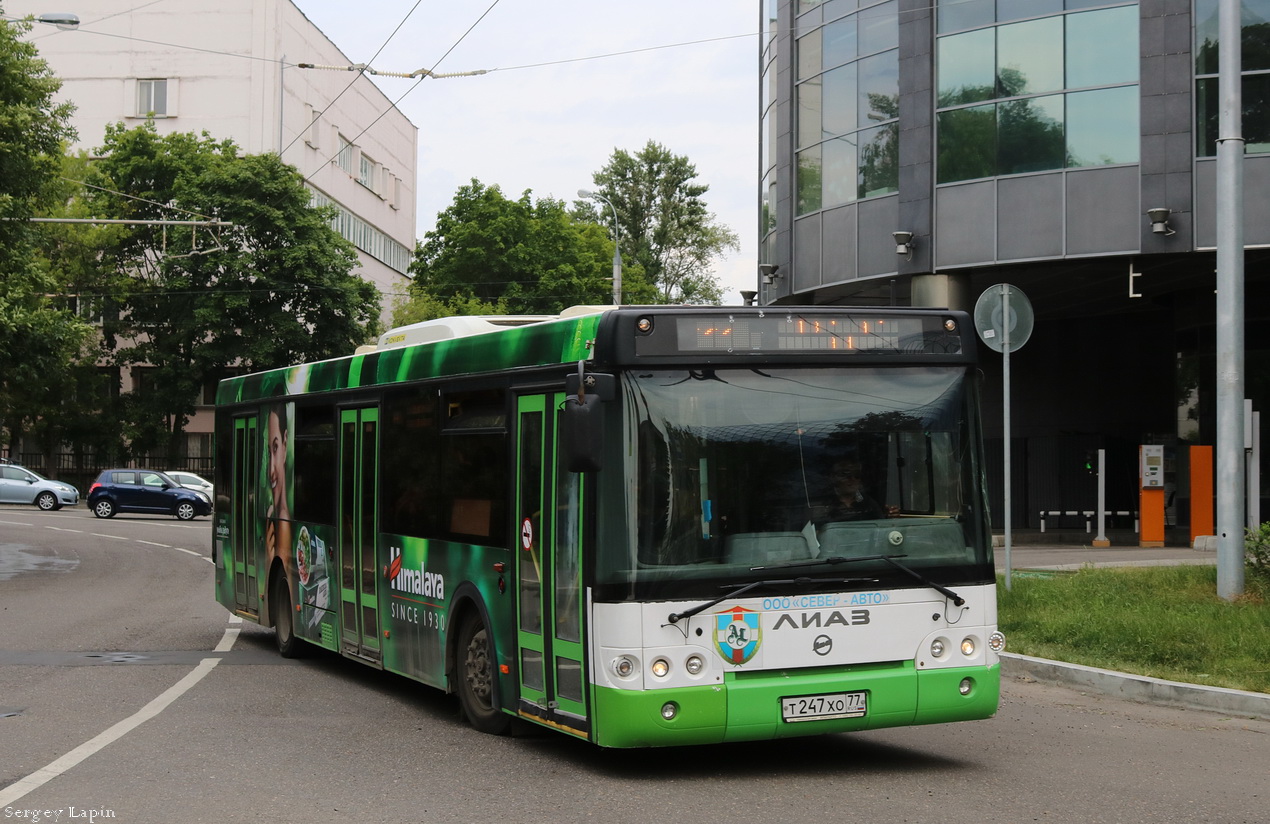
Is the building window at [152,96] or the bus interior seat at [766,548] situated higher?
the building window at [152,96]

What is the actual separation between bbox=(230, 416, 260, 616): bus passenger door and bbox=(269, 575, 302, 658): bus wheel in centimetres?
54

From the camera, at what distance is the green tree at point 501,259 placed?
216 feet

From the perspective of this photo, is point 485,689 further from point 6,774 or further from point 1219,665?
point 1219,665

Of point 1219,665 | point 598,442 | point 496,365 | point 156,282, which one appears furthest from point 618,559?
point 156,282

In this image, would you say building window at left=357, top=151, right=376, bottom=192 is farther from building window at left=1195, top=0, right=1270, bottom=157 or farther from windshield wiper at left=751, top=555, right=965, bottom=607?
windshield wiper at left=751, top=555, right=965, bottom=607

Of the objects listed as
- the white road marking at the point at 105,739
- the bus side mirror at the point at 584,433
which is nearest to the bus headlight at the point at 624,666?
the bus side mirror at the point at 584,433

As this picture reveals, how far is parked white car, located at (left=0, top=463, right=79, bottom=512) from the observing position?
5041cm

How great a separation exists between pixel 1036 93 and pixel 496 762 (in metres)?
21.4

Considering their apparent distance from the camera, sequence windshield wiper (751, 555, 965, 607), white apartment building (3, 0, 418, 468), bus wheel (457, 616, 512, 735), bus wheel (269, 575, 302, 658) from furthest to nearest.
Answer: white apartment building (3, 0, 418, 468)
bus wheel (269, 575, 302, 658)
bus wheel (457, 616, 512, 735)
windshield wiper (751, 555, 965, 607)

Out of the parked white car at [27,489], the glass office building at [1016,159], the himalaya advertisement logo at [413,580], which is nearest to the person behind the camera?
the himalaya advertisement logo at [413,580]

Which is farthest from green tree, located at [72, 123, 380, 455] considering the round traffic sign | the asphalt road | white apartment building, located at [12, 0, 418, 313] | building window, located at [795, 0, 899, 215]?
the asphalt road

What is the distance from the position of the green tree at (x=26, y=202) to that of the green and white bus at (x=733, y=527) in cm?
1863

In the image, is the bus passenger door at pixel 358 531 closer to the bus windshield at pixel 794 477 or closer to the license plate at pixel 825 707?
the bus windshield at pixel 794 477

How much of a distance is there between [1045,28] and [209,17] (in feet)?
146
